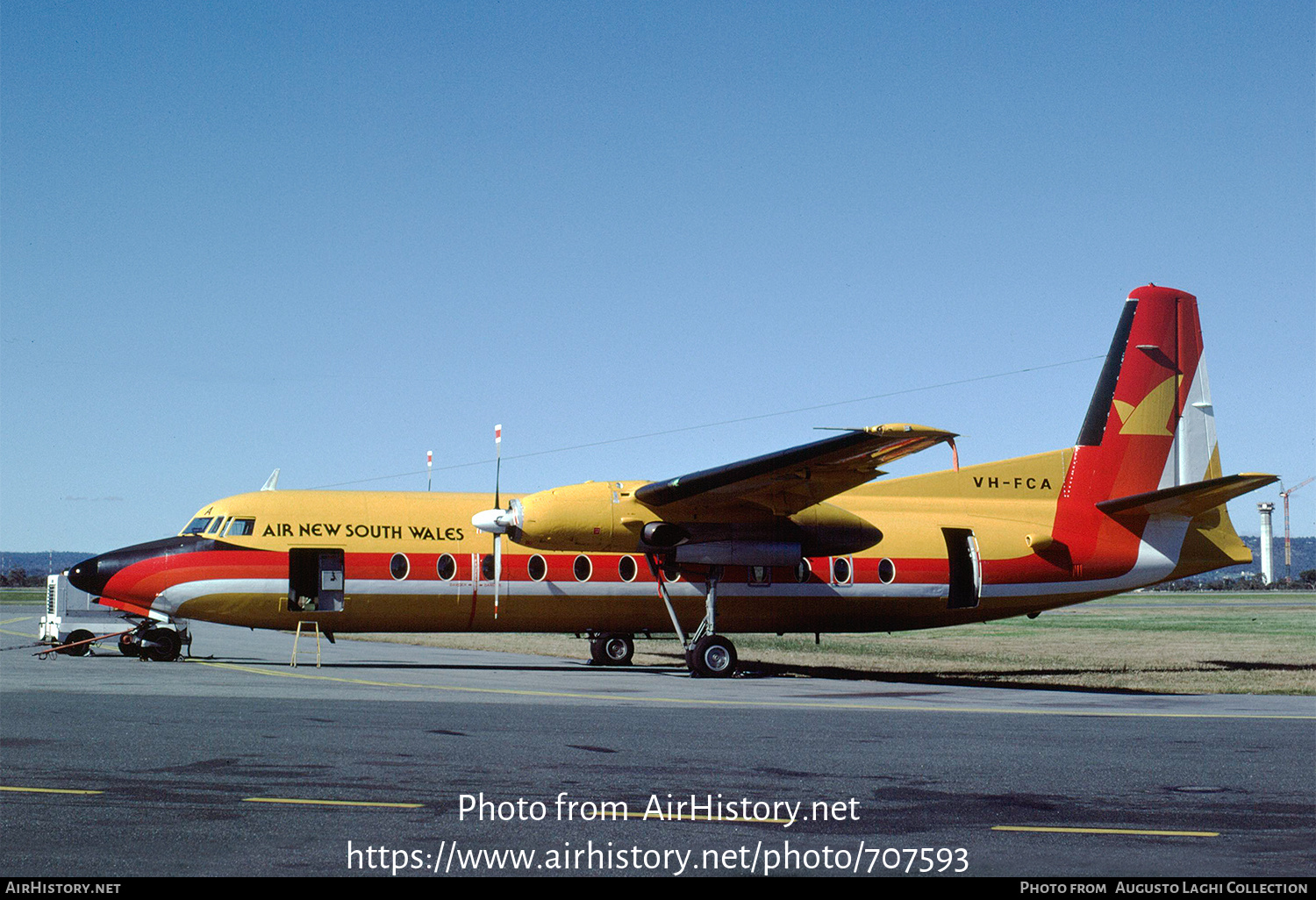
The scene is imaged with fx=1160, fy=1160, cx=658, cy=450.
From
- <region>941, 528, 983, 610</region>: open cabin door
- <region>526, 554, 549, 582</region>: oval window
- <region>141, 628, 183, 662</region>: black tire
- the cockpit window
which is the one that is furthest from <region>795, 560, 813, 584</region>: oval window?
<region>141, 628, 183, 662</region>: black tire

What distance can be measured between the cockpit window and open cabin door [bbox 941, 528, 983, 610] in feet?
47.6

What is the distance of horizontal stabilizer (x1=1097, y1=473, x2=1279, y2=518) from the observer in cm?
2086

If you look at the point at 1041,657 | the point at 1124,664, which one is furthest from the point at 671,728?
the point at 1041,657

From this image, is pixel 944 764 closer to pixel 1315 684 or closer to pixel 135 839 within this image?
pixel 135 839

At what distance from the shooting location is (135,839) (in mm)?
7594

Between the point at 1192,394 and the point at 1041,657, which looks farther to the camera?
the point at 1041,657

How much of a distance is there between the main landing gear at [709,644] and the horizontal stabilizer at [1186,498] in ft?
29.1

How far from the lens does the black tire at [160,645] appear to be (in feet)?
81.6

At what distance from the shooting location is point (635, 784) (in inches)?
390

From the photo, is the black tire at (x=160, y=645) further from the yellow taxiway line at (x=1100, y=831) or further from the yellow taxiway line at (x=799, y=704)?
the yellow taxiway line at (x=1100, y=831)

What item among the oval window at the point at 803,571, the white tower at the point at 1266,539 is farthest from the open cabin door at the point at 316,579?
the white tower at the point at 1266,539

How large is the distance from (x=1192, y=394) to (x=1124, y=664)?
6.51 metres

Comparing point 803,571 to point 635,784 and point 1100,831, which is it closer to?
point 635,784

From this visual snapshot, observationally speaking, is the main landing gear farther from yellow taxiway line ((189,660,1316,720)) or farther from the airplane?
yellow taxiway line ((189,660,1316,720))
